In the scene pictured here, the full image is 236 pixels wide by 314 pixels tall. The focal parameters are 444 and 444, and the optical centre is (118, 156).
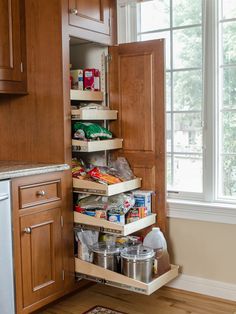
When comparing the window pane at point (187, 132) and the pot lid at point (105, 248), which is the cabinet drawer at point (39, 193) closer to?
the pot lid at point (105, 248)

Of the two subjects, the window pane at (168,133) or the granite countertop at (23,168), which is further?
the window pane at (168,133)

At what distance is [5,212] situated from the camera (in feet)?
7.47

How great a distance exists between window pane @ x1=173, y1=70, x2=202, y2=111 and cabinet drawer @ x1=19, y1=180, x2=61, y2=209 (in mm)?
988

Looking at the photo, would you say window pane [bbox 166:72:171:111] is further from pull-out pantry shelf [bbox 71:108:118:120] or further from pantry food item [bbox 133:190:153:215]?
pantry food item [bbox 133:190:153:215]

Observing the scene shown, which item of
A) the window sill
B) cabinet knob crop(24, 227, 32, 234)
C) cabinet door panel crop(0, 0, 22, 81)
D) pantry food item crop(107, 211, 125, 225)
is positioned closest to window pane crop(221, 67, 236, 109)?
the window sill

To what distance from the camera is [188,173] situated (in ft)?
9.73

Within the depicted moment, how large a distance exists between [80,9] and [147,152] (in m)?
0.98

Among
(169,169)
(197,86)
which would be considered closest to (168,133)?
(169,169)

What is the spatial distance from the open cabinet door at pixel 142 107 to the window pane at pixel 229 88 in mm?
395

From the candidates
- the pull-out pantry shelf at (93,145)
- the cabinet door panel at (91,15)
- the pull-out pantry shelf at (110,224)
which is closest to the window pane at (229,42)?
the cabinet door panel at (91,15)

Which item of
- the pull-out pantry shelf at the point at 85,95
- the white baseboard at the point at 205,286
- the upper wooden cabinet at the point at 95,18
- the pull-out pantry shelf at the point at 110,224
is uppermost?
the upper wooden cabinet at the point at 95,18

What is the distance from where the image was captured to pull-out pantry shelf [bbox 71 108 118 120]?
2656 millimetres

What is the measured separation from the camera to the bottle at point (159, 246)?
2658 mm

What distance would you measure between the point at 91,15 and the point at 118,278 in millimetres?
1617
